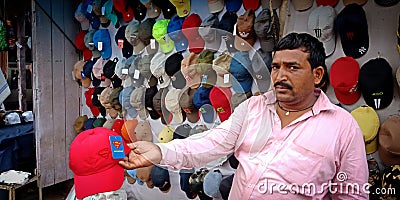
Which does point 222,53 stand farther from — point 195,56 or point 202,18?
point 202,18

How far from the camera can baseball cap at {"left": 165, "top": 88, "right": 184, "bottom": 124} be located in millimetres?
2104

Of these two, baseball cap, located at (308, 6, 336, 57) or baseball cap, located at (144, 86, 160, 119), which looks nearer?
baseball cap, located at (308, 6, 336, 57)

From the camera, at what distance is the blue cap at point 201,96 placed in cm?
226

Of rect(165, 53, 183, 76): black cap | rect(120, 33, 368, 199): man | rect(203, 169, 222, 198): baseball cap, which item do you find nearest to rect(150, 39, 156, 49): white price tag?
rect(165, 53, 183, 76): black cap

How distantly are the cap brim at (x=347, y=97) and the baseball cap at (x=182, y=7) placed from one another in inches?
50.7

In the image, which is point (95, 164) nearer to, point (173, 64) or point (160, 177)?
point (173, 64)

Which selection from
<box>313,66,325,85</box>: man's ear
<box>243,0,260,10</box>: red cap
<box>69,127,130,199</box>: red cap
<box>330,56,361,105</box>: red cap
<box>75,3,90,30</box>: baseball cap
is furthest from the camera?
<box>75,3,90,30</box>: baseball cap

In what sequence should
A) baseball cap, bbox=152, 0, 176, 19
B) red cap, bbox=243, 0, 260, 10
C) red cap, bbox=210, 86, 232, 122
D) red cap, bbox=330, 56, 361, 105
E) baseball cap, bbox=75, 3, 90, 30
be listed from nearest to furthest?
red cap, bbox=210, 86, 232, 122 → red cap, bbox=330, 56, 361, 105 → red cap, bbox=243, 0, 260, 10 → baseball cap, bbox=152, 0, 176, 19 → baseball cap, bbox=75, 3, 90, 30

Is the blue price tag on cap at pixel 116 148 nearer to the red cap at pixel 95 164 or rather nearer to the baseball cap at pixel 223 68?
the red cap at pixel 95 164

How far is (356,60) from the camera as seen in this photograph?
2139 mm

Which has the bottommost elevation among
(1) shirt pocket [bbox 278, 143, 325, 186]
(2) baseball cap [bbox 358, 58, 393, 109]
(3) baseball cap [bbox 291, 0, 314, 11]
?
(1) shirt pocket [bbox 278, 143, 325, 186]

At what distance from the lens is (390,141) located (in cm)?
191

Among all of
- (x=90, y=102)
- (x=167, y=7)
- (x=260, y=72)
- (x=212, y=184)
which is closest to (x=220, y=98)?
(x=260, y=72)

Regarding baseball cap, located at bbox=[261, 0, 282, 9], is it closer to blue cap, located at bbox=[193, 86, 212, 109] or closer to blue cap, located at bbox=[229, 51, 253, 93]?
blue cap, located at bbox=[229, 51, 253, 93]
